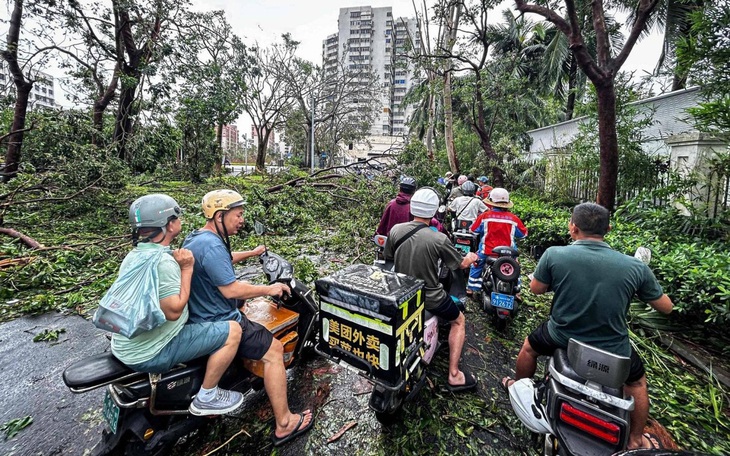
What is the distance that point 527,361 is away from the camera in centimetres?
253

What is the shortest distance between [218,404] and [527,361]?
7.49 feet

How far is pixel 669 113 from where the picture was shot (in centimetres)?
722

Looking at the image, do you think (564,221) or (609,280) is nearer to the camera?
(609,280)

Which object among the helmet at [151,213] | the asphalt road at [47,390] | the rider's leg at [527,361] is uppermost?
the helmet at [151,213]

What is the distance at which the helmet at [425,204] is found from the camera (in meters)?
2.85

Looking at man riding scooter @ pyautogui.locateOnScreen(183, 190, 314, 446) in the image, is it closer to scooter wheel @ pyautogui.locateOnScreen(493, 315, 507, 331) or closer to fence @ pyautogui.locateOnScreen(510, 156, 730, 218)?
scooter wheel @ pyautogui.locateOnScreen(493, 315, 507, 331)

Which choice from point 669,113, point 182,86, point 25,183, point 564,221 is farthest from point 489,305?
point 182,86

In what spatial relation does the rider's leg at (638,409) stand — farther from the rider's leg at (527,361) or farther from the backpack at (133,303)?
the backpack at (133,303)

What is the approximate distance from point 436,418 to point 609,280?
5.29ft

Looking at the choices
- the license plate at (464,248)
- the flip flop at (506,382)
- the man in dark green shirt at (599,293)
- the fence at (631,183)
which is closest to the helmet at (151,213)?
the man in dark green shirt at (599,293)

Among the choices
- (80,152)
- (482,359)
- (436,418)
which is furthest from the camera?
(80,152)

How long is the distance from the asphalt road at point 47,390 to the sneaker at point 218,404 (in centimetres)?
97

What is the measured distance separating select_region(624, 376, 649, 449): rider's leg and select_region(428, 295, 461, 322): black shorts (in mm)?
1210

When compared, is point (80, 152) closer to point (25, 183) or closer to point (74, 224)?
point (25, 183)
